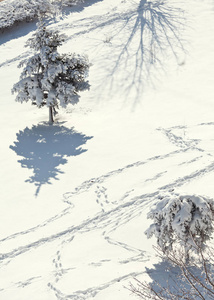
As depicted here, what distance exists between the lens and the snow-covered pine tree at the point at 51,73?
16547 mm

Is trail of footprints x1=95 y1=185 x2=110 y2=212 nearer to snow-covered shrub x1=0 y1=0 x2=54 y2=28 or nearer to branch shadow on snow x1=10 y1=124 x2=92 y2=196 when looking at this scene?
branch shadow on snow x1=10 y1=124 x2=92 y2=196

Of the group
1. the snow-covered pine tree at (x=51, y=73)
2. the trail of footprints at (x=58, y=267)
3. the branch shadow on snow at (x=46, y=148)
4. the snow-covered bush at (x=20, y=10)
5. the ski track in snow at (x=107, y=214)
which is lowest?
the trail of footprints at (x=58, y=267)


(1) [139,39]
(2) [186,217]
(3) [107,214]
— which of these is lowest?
(2) [186,217]

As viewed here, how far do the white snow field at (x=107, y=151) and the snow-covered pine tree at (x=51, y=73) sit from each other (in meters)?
1.67

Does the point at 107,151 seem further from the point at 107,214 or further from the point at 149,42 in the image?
the point at 149,42

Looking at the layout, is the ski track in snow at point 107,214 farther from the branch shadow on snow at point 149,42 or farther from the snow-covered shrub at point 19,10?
the snow-covered shrub at point 19,10

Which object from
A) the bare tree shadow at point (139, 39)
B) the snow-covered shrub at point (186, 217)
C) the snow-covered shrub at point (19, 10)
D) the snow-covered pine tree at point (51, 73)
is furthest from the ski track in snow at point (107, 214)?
the snow-covered shrub at point (19, 10)

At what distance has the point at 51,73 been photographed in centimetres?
1659

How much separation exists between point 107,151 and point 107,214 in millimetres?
3829

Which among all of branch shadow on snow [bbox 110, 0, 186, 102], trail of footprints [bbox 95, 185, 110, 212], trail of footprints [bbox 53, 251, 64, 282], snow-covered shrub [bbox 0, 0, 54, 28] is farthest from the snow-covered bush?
trail of footprints [bbox 53, 251, 64, 282]

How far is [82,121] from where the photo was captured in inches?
721

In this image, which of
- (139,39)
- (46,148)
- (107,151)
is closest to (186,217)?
(107,151)

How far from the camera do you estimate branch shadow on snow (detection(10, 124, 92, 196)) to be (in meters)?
15.1

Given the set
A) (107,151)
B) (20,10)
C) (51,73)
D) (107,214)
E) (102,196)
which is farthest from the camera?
(20,10)
